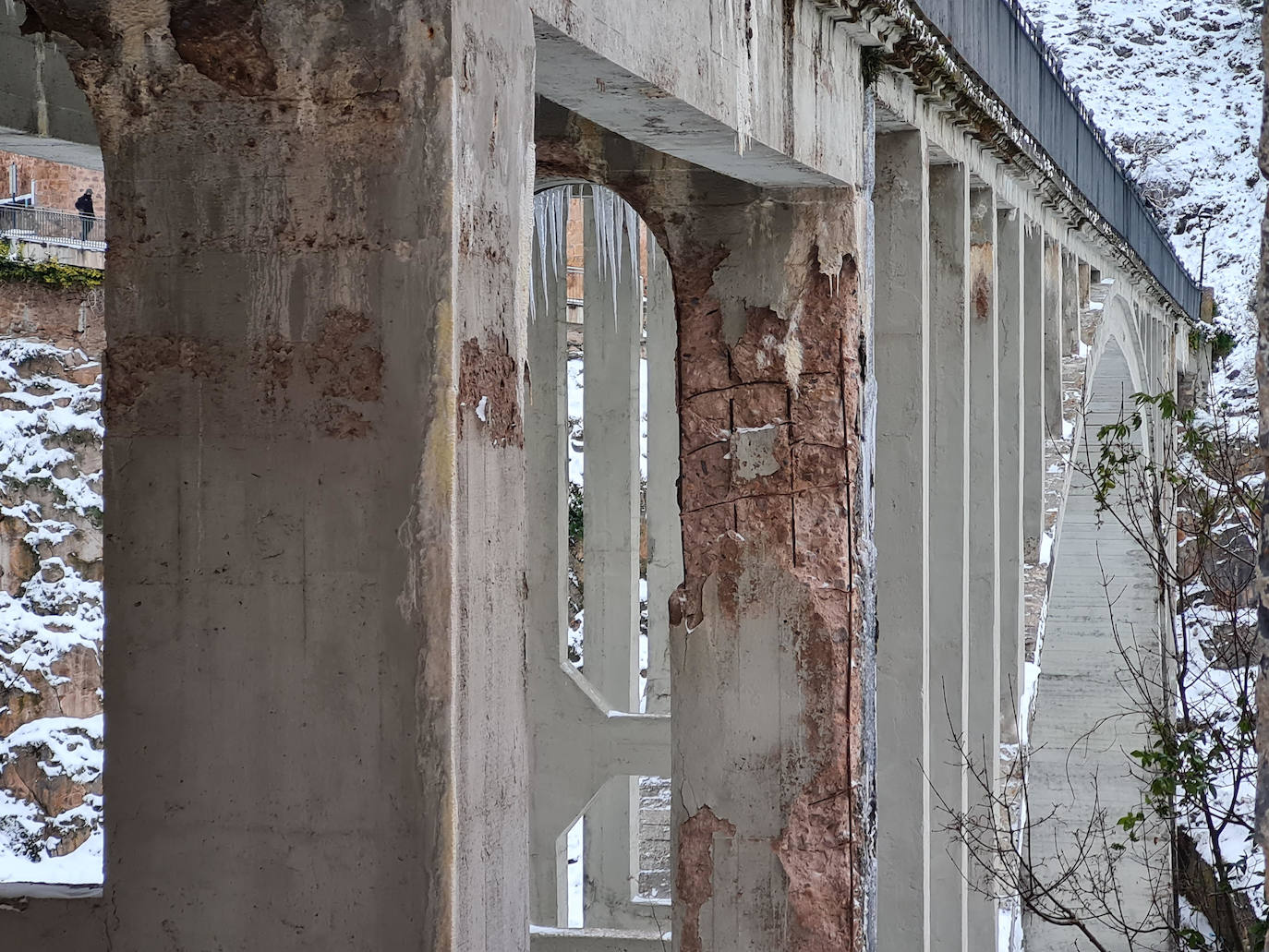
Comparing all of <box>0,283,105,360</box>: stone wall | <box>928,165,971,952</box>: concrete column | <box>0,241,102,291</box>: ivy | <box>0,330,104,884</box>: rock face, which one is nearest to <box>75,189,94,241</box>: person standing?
<box>0,241,102,291</box>: ivy

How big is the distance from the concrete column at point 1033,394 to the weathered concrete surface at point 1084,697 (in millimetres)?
6294

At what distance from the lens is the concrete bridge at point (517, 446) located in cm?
228

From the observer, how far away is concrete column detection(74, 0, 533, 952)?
226cm

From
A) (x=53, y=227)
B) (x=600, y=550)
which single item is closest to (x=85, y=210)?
(x=53, y=227)

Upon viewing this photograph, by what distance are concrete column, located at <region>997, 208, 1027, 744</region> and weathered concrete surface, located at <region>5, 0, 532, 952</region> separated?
6.28 metres

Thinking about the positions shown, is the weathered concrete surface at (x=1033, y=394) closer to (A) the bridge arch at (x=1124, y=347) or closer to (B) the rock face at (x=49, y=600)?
(A) the bridge arch at (x=1124, y=347)

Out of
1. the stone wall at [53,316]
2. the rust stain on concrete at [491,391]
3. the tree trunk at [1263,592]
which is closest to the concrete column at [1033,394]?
the rust stain on concrete at [491,391]

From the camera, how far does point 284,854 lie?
2283mm

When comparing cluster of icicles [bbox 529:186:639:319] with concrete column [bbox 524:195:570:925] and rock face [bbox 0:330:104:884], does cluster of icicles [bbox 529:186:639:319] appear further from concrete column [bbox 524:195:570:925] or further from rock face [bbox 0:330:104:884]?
rock face [bbox 0:330:104:884]

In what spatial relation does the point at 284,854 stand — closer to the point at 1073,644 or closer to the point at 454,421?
the point at 454,421

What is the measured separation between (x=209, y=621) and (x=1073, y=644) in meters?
15.6

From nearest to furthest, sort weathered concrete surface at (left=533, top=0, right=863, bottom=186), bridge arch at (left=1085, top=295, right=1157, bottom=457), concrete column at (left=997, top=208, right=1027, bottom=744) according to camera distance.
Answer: weathered concrete surface at (left=533, top=0, right=863, bottom=186)
concrete column at (left=997, top=208, right=1027, bottom=744)
bridge arch at (left=1085, top=295, right=1157, bottom=457)

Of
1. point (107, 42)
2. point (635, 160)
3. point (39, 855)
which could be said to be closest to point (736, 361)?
point (635, 160)

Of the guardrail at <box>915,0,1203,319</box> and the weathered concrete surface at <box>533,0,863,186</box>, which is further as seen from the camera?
the guardrail at <box>915,0,1203,319</box>
